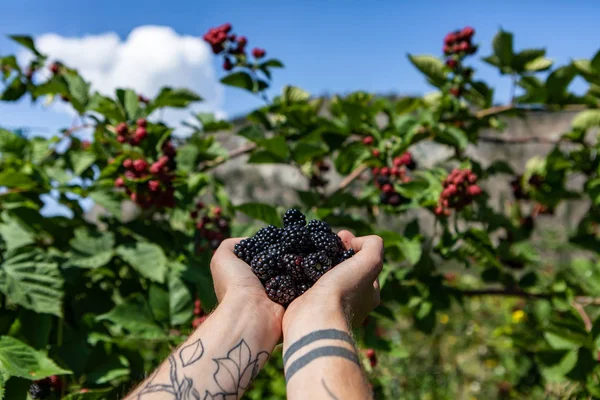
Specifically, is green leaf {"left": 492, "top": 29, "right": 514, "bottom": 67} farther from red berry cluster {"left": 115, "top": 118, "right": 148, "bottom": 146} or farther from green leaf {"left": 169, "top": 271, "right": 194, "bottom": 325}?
green leaf {"left": 169, "top": 271, "right": 194, "bottom": 325}

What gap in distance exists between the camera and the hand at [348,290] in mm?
1322

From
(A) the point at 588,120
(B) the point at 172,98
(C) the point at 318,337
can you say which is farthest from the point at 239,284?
(A) the point at 588,120

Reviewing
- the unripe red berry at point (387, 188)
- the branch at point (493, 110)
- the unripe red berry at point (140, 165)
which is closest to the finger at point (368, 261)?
the unripe red berry at point (387, 188)

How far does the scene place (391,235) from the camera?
87.1 inches

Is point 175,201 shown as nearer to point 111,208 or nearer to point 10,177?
point 111,208

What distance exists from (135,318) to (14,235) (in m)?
0.65

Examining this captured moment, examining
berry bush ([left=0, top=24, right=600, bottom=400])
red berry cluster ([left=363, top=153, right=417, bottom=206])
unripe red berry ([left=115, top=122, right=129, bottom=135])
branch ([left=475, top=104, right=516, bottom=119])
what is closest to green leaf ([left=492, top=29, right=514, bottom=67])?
berry bush ([left=0, top=24, right=600, bottom=400])

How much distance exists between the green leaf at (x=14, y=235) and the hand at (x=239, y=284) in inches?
42.5

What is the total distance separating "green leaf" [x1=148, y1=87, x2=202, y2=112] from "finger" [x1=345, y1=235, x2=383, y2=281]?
4.17 ft

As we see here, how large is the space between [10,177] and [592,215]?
2.86 metres

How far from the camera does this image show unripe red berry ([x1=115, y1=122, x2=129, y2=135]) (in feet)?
7.48

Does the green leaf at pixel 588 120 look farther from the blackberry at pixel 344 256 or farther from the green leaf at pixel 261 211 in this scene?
the blackberry at pixel 344 256

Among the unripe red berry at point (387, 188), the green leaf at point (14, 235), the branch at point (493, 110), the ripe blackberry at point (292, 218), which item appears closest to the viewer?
the ripe blackberry at point (292, 218)

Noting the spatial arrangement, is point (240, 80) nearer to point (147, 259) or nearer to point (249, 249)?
point (147, 259)
